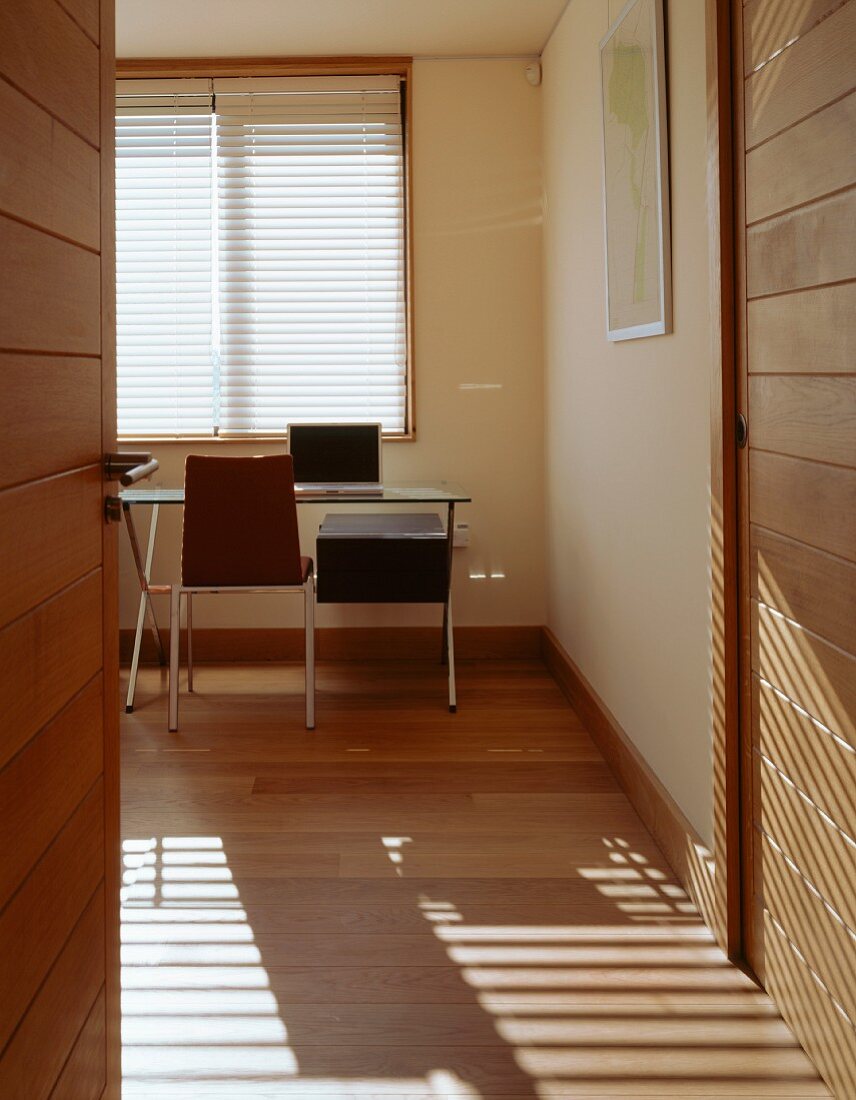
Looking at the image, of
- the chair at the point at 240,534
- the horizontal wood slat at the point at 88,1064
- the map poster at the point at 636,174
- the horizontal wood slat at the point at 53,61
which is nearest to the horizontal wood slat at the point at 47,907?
the horizontal wood slat at the point at 88,1064

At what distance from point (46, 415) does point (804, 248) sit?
116 centimetres

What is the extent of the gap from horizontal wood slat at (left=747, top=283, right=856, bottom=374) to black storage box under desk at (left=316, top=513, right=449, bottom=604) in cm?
209

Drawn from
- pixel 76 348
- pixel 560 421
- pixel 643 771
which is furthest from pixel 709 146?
pixel 560 421

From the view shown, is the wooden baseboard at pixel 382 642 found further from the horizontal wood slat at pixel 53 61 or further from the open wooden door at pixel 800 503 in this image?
the horizontal wood slat at pixel 53 61

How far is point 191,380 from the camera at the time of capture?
4.71 m

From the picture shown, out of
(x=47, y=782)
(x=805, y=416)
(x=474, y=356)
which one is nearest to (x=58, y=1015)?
(x=47, y=782)

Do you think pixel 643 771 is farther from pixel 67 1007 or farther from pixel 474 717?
pixel 67 1007

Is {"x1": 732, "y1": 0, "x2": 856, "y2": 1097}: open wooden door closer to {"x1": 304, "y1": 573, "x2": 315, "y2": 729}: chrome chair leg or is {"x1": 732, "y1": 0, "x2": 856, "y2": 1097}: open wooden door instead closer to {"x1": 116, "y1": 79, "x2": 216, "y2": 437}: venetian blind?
{"x1": 304, "y1": 573, "x2": 315, "y2": 729}: chrome chair leg

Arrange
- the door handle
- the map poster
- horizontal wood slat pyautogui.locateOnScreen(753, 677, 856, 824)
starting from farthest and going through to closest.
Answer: the map poster < horizontal wood slat pyautogui.locateOnScreen(753, 677, 856, 824) < the door handle

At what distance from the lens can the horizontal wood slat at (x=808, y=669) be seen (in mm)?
1622

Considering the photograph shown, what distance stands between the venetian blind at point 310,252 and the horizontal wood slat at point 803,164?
2853mm

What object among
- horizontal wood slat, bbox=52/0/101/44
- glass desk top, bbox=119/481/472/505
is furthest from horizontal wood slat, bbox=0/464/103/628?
glass desk top, bbox=119/481/472/505

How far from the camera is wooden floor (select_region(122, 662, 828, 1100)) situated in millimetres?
1822

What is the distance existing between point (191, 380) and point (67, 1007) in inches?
144
